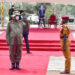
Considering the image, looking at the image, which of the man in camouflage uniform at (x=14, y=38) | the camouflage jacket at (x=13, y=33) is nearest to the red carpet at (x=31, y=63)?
the man in camouflage uniform at (x=14, y=38)

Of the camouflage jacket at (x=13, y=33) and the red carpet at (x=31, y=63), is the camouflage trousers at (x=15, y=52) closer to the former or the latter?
the camouflage jacket at (x=13, y=33)

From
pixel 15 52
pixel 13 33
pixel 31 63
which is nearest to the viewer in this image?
pixel 13 33

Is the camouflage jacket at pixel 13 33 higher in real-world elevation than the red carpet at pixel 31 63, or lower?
higher

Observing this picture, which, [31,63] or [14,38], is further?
[31,63]

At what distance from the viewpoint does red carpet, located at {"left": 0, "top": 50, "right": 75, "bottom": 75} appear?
30.1ft

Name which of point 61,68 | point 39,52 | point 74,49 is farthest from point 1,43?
point 61,68

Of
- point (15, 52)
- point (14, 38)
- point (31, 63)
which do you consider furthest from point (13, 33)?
point (31, 63)

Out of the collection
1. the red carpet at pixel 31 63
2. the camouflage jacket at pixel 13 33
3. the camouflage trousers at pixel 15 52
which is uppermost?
the camouflage jacket at pixel 13 33

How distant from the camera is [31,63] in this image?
10.6 m

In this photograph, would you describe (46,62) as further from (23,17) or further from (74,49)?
(74,49)

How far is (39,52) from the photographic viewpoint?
43.6 feet

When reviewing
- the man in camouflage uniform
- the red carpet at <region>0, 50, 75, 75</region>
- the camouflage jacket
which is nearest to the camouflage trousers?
the man in camouflage uniform

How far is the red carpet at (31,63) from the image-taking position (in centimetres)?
918

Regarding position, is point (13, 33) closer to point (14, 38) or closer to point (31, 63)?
point (14, 38)
